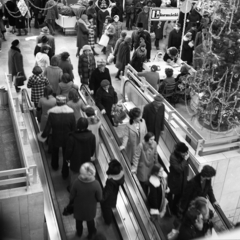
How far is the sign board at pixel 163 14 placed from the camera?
1230 cm

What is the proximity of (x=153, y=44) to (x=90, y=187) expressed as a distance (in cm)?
1220

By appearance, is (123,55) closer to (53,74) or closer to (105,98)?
(53,74)

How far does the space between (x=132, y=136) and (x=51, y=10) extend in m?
10.7

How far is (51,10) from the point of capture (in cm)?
1505

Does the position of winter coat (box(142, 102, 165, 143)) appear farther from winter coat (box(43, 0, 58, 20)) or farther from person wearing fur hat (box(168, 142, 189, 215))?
winter coat (box(43, 0, 58, 20))

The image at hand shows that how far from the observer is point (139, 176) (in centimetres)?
589

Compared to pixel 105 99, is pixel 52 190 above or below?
below

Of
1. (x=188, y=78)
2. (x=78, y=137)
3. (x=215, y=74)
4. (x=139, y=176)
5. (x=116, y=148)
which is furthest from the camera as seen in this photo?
(x=188, y=78)

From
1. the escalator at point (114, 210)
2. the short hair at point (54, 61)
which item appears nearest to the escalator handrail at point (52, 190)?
the escalator at point (114, 210)

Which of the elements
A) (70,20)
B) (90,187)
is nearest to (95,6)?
(70,20)

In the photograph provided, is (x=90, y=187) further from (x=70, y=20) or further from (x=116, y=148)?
(x=70, y=20)

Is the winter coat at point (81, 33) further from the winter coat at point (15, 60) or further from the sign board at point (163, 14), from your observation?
the winter coat at point (15, 60)

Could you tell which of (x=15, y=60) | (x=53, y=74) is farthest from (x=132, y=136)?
(x=15, y=60)

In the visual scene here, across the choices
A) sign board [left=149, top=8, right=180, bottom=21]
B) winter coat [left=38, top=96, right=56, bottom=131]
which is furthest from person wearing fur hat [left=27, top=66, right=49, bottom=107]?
sign board [left=149, top=8, right=180, bottom=21]
